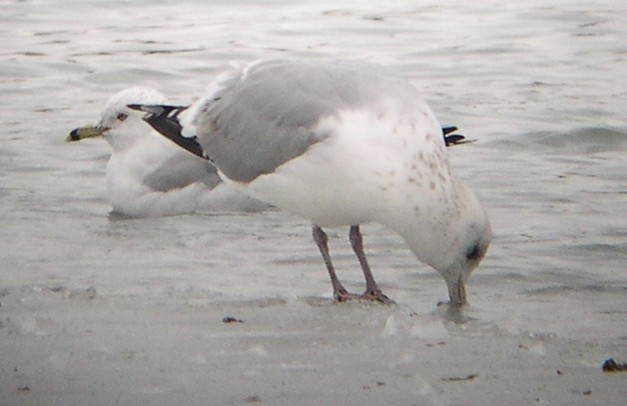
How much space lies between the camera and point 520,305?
→ 6.52 metres

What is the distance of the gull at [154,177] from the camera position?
28.6 feet

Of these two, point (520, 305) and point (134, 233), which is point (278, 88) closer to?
point (520, 305)

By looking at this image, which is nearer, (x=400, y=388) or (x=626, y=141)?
(x=400, y=388)

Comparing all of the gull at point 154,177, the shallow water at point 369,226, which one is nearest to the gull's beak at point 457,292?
the shallow water at point 369,226

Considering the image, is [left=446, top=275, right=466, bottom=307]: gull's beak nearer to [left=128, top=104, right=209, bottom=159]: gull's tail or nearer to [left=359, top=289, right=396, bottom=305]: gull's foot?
[left=359, top=289, right=396, bottom=305]: gull's foot

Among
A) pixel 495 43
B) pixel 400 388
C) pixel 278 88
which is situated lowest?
pixel 495 43

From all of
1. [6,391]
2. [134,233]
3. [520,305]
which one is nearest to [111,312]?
[6,391]

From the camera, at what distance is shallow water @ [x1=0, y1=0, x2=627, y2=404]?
667cm

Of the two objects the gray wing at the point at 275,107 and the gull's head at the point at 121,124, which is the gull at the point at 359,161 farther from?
the gull's head at the point at 121,124

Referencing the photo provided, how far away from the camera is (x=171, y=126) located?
24.4ft

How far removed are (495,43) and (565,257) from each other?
20.9 ft

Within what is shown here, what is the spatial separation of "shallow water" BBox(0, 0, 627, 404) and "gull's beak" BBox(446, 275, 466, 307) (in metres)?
0.12

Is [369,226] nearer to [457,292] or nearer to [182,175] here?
[182,175]

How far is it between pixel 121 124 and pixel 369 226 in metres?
2.01
